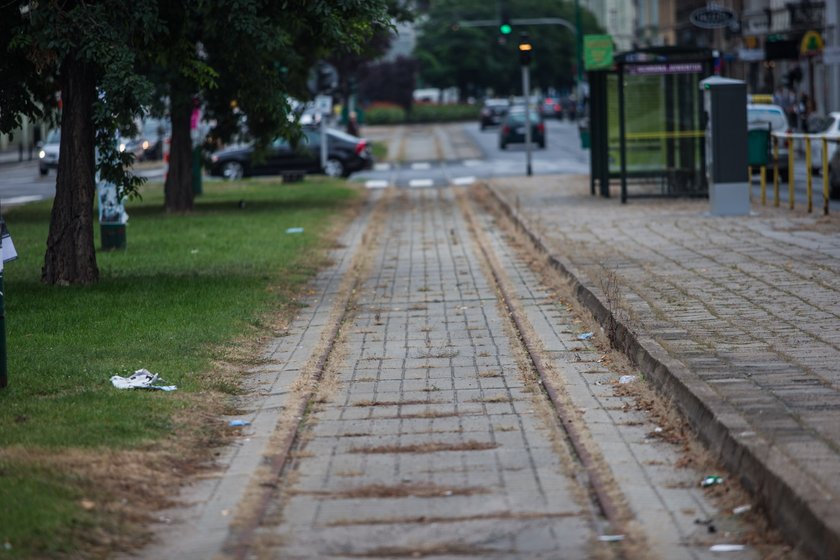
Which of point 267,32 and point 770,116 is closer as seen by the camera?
point 267,32

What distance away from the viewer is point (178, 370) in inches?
393

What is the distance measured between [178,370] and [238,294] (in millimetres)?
4487

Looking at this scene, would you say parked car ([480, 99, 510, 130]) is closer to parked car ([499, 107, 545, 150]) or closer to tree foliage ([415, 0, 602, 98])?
parked car ([499, 107, 545, 150])

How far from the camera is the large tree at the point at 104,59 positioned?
46.5 feet

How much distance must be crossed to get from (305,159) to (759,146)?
18.7m

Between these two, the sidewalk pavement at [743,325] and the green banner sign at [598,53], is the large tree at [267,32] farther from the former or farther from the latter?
the green banner sign at [598,53]

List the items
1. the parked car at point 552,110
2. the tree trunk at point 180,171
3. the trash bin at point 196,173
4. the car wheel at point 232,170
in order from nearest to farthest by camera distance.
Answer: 1. the tree trunk at point 180,171
2. the trash bin at point 196,173
3. the car wheel at point 232,170
4. the parked car at point 552,110

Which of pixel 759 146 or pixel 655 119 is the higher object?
pixel 655 119

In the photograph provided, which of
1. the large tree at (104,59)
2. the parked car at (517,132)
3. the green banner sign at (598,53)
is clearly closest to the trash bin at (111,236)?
the large tree at (104,59)

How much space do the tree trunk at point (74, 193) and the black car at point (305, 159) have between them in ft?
89.0

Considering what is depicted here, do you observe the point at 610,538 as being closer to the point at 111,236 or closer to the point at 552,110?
the point at 111,236

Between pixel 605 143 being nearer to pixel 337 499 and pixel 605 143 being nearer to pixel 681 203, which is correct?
pixel 681 203

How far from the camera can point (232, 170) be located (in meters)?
43.3

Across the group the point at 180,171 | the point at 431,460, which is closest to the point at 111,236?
the point at 180,171
